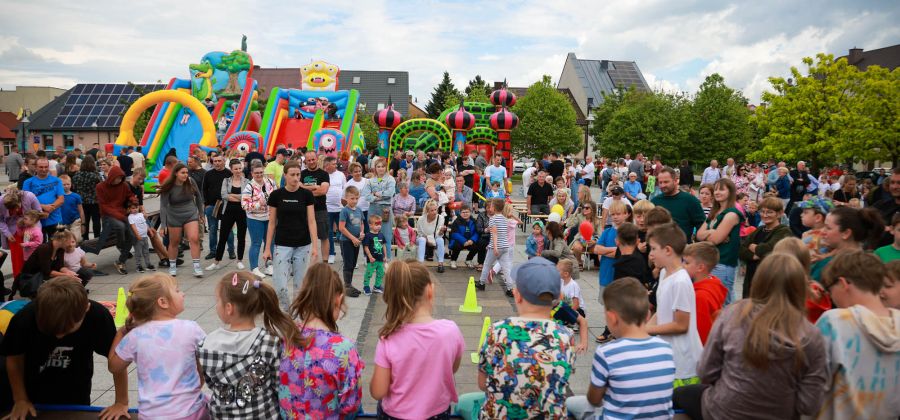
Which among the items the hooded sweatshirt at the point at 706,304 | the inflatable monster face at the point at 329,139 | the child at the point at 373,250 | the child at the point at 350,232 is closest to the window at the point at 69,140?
the inflatable monster face at the point at 329,139

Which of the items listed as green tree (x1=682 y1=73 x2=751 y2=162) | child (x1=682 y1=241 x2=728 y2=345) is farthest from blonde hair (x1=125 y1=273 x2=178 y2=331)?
green tree (x1=682 y1=73 x2=751 y2=162)

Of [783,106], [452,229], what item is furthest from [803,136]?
[452,229]

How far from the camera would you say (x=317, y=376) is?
293 centimetres

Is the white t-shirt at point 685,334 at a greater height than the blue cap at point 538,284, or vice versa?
the blue cap at point 538,284

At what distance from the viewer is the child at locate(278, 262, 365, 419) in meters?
2.93

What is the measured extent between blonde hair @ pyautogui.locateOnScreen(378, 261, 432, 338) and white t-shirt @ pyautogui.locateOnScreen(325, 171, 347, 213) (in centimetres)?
651

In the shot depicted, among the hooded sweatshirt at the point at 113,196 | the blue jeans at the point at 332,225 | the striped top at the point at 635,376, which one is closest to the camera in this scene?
the striped top at the point at 635,376

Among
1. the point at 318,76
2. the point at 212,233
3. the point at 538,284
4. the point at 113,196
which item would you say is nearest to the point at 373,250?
the point at 212,233

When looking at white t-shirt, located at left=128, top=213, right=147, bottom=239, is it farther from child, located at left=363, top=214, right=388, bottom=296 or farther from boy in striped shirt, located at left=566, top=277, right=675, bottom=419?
boy in striped shirt, located at left=566, top=277, right=675, bottom=419

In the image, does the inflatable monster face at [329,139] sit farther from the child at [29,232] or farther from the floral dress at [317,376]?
the floral dress at [317,376]

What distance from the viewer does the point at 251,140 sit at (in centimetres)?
2089

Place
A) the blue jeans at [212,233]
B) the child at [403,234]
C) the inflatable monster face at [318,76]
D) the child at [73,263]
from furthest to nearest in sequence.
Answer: the inflatable monster face at [318,76]
the blue jeans at [212,233]
the child at [403,234]
the child at [73,263]

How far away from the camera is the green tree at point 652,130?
39219mm

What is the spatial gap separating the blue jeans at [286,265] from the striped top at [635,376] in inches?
178
